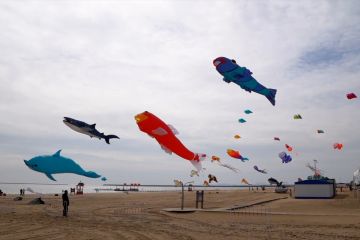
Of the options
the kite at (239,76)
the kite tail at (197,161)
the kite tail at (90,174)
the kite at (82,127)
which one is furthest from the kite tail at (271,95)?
the kite tail at (90,174)

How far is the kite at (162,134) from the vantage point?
45.8ft

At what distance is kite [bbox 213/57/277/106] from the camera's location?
14820 mm

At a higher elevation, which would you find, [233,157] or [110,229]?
[233,157]

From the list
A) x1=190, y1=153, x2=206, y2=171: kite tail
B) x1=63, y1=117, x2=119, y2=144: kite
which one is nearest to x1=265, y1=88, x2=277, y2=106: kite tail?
x1=190, y1=153, x2=206, y2=171: kite tail

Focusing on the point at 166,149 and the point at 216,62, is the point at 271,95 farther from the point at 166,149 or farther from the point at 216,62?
the point at 166,149

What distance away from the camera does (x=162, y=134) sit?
46.3ft

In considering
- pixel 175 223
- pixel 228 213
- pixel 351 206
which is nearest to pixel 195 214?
pixel 228 213

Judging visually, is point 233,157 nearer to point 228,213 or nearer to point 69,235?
point 228,213

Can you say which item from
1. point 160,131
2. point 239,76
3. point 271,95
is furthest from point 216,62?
point 160,131

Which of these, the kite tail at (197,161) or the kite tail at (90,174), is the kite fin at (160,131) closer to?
the kite tail at (197,161)

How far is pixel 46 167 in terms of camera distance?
16703mm

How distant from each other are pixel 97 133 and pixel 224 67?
6.10 meters

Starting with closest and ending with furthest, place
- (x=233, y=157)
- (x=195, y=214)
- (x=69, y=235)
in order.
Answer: (x=69, y=235)
(x=195, y=214)
(x=233, y=157)

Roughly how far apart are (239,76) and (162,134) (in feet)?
12.4
